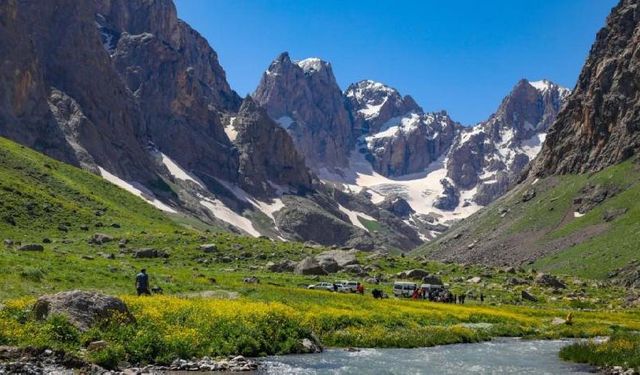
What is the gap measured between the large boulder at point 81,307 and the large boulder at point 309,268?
2389 inches

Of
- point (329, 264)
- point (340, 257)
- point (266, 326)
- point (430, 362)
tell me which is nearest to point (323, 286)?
point (329, 264)

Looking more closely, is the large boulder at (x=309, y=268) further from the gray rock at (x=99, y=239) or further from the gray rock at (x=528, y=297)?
the gray rock at (x=99, y=239)

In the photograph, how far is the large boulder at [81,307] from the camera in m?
31.0

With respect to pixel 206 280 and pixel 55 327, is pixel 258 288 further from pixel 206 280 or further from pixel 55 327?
pixel 55 327

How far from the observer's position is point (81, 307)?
104 feet

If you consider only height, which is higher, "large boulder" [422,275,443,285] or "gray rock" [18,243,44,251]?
"large boulder" [422,275,443,285]

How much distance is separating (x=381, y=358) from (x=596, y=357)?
523 inches

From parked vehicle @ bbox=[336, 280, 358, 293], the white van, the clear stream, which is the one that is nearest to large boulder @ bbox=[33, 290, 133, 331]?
the clear stream

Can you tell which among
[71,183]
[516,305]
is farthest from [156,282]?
[71,183]

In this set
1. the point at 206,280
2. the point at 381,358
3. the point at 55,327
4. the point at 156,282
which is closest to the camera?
the point at 55,327

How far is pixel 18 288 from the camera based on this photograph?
41625 millimetres

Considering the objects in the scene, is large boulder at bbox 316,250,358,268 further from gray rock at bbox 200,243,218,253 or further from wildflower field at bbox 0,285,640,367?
wildflower field at bbox 0,285,640,367

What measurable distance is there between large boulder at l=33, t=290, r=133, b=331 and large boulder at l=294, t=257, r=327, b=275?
6069cm

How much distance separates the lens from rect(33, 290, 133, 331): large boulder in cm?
3105
